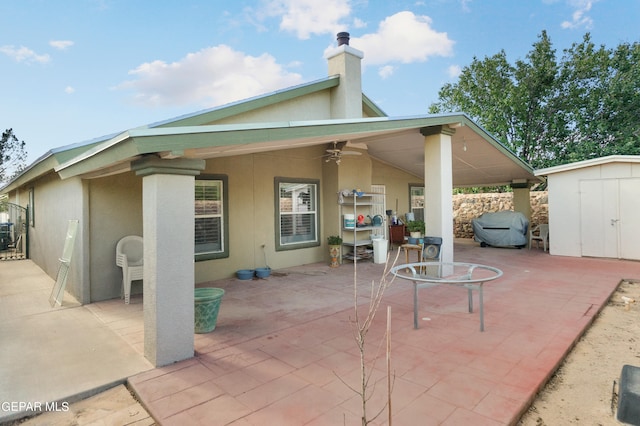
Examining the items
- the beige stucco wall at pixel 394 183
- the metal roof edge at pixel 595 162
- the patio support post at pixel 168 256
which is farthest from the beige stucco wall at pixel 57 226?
the metal roof edge at pixel 595 162

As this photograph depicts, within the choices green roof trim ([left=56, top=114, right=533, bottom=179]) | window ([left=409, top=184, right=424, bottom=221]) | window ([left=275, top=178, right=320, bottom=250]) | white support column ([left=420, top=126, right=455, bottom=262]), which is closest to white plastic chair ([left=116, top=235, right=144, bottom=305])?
green roof trim ([left=56, top=114, right=533, bottom=179])

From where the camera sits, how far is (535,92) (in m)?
15.6

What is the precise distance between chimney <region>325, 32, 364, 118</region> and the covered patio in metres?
4.09

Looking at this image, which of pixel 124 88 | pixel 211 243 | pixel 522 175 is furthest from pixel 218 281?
pixel 124 88

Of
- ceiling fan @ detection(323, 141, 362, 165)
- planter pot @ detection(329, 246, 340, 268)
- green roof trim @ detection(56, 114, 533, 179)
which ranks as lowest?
planter pot @ detection(329, 246, 340, 268)

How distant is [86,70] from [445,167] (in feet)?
59.7

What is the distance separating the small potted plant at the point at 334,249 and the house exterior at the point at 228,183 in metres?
0.44

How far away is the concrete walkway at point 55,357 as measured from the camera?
267cm

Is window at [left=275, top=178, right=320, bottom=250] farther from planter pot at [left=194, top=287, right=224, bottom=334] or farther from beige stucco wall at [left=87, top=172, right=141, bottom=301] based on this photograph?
planter pot at [left=194, top=287, right=224, bottom=334]

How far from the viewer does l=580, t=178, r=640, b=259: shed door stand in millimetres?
8430

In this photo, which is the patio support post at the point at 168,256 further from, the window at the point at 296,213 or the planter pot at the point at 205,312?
the window at the point at 296,213

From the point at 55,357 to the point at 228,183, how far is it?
165 inches

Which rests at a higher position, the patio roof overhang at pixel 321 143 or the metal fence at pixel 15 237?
the patio roof overhang at pixel 321 143

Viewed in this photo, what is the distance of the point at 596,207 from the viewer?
8914 mm
